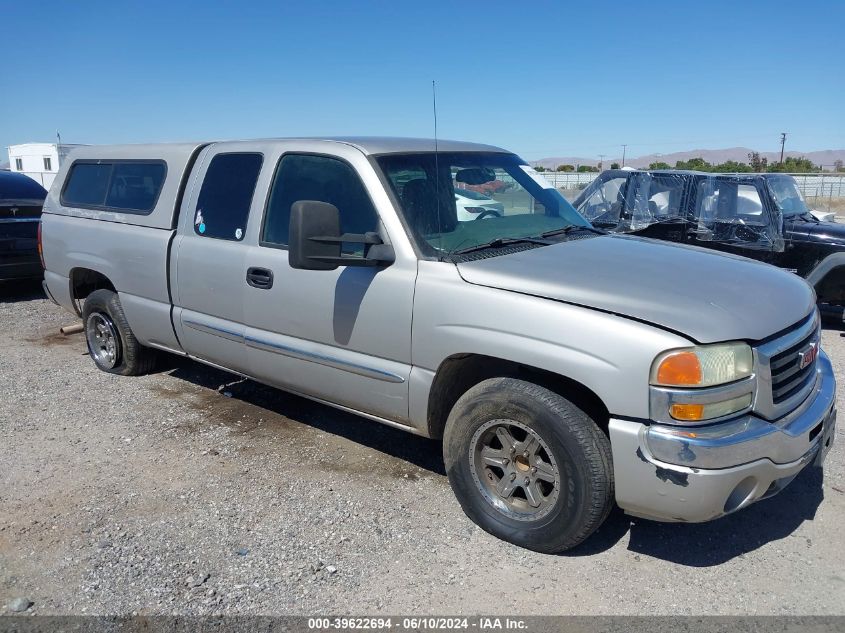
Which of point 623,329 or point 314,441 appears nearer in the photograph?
point 623,329

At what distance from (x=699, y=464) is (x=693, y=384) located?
322 millimetres

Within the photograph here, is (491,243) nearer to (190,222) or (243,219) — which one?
(243,219)

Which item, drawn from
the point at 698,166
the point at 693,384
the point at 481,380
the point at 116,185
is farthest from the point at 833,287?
the point at 698,166

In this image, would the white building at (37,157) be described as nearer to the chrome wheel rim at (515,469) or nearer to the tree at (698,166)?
the tree at (698,166)

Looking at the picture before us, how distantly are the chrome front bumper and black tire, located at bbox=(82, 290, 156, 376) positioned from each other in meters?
4.26

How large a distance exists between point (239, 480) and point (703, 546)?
2.57 meters

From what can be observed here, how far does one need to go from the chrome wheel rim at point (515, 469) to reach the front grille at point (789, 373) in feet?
3.36

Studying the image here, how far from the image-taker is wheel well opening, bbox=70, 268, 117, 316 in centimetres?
587

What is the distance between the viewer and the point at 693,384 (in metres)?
2.78

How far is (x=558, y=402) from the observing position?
10.2 ft

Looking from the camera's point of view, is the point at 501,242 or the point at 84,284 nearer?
the point at 501,242

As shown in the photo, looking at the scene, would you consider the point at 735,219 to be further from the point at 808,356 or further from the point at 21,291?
the point at 21,291

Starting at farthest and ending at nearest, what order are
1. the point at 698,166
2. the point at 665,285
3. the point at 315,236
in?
the point at 698,166, the point at 315,236, the point at 665,285

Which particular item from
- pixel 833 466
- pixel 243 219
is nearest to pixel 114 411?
pixel 243 219
